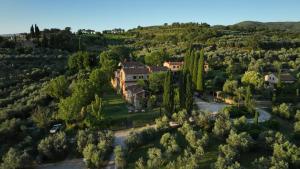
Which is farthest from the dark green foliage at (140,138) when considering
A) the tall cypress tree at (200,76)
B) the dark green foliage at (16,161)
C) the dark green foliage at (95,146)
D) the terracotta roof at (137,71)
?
the terracotta roof at (137,71)

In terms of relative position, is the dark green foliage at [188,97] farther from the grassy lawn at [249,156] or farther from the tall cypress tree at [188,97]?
the grassy lawn at [249,156]

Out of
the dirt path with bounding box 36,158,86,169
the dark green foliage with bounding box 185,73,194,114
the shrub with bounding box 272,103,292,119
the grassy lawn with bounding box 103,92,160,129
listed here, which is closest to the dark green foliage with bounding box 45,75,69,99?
the grassy lawn with bounding box 103,92,160,129

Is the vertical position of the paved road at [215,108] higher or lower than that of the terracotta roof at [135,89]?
lower

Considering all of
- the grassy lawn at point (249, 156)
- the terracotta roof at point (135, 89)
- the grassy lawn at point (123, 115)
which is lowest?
the grassy lawn at point (249, 156)

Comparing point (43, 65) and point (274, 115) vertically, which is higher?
point (43, 65)

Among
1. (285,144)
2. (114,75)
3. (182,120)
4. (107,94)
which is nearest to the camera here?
(285,144)

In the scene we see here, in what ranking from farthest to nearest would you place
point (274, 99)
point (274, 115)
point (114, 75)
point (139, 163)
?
point (114, 75) → point (274, 99) → point (274, 115) → point (139, 163)

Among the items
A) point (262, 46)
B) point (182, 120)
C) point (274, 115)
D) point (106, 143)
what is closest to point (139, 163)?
point (106, 143)

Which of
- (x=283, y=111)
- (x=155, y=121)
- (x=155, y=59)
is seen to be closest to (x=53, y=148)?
(x=155, y=121)

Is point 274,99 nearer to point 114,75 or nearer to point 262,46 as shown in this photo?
point 114,75
